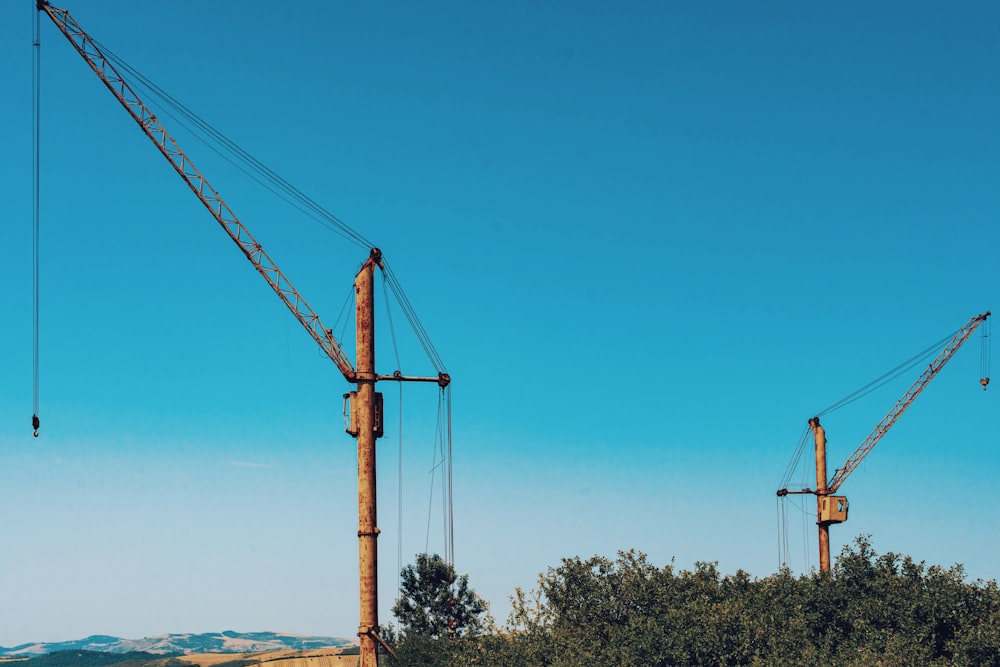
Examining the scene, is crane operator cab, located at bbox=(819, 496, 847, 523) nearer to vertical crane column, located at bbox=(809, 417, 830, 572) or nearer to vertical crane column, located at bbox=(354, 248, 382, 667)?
vertical crane column, located at bbox=(809, 417, 830, 572)

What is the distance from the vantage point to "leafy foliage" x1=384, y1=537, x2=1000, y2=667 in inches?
3804

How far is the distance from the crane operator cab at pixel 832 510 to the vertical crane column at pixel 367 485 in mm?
94558

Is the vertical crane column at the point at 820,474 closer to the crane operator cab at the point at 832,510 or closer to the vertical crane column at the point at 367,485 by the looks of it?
the crane operator cab at the point at 832,510

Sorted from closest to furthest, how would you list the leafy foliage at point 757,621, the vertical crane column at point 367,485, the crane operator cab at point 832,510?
1. the vertical crane column at point 367,485
2. the leafy foliage at point 757,621
3. the crane operator cab at point 832,510

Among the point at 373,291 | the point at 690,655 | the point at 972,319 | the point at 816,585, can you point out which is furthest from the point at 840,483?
the point at 373,291

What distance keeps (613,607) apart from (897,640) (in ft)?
108

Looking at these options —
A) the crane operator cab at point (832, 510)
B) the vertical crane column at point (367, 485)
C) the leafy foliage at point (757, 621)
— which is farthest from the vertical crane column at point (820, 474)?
the vertical crane column at point (367, 485)

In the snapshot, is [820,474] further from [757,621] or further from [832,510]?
[757,621]

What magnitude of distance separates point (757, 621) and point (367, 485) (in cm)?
4660

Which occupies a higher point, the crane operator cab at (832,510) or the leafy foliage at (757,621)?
the crane operator cab at (832,510)

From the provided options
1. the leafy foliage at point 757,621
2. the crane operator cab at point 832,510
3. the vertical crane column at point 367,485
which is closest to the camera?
the vertical crane column at point 367,485

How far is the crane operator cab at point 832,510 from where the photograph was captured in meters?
149

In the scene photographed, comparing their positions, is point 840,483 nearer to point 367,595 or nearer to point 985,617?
point 985,617

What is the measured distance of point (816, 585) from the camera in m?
114
